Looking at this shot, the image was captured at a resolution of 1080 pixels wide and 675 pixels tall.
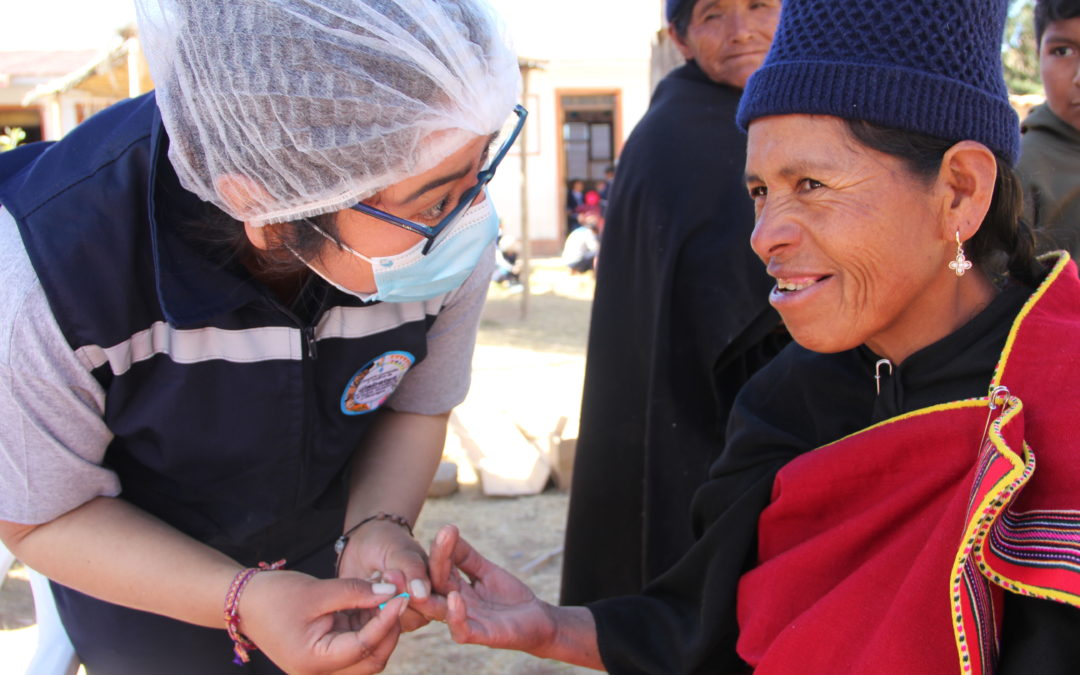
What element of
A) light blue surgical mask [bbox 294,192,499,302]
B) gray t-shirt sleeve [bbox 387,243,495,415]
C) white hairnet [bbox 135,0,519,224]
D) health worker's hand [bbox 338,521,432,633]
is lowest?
health worker's hand [bbox 338,521,432,633]

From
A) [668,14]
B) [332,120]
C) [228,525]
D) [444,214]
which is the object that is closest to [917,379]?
[444,214]

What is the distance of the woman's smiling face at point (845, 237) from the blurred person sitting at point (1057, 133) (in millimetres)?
1407

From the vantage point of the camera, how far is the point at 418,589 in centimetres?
190

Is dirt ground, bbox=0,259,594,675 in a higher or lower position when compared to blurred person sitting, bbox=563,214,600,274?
higher

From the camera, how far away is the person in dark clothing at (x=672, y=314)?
2.76 m

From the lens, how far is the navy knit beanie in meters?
1.47

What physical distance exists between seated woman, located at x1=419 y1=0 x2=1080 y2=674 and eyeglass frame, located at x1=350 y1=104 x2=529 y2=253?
1.66ft

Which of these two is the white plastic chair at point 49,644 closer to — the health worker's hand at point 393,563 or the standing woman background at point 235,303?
the standing woman background at point 235,303

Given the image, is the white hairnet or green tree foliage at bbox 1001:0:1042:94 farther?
green tree foliage at bbox 1001:0:1042:94

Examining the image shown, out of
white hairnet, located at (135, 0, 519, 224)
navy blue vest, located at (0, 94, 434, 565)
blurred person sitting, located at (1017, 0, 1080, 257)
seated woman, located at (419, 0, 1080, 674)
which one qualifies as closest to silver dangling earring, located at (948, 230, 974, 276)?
seated woman, located at (419, 0, 1080, 674)

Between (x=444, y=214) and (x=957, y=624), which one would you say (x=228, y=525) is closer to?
(x=444, y=214)

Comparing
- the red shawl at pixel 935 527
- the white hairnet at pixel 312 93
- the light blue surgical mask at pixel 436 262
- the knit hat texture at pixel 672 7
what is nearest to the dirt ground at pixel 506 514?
the light blue surgical mask at pixel 436 262

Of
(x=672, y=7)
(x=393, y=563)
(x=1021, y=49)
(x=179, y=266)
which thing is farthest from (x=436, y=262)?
(x=1021, y=49)

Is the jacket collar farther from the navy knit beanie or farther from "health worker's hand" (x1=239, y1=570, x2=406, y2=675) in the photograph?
the navy knit beanie
